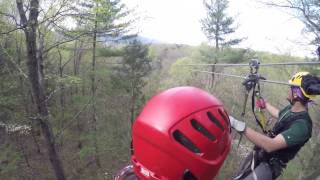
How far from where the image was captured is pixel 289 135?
8.15 feet

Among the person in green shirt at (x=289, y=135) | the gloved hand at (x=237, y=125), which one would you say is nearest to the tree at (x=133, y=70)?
the person in green shirt at (x=289, y=135)

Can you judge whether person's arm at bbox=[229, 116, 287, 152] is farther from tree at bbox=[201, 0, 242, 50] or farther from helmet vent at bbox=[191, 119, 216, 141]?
tree at bbox=[201, 0, 242, 50]

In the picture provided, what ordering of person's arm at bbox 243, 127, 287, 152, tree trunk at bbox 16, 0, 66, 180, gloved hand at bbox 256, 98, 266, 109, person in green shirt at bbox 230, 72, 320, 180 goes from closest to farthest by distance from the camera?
person's arm at bbox 243, 127, 287, 152 → person in green shirt at bbox 230, 72, 320, 180 → gloved hand at bbox 256, 98, 266, 109 → tree trunk at bbox 16, 0, 66, 180

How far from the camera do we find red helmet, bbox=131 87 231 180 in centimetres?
166

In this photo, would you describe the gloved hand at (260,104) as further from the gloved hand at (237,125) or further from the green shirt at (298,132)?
the gloved hand at (237,125)

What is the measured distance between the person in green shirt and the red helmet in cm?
77

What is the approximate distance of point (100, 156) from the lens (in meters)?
21.9

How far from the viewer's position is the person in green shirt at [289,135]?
2.47m

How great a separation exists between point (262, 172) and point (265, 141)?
0.31 metres

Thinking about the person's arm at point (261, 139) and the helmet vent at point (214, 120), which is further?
the person's arm at point (261, 139)

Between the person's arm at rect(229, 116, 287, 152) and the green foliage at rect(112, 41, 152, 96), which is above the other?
the person's arm at rect(229, 116, 287, 152)

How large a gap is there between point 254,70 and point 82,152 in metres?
17.4

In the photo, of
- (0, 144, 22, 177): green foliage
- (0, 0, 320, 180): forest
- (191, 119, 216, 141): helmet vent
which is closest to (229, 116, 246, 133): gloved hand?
(191, 119, 216, 141): helmet vent

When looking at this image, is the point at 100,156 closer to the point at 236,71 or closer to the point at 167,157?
the point at 236,71
